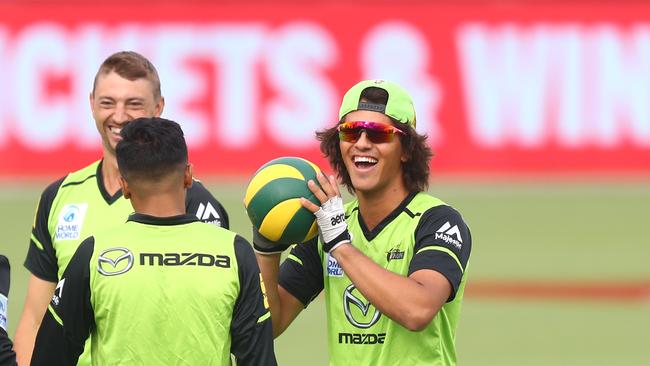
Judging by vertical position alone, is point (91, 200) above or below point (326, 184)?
below

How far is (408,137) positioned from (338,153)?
514mm

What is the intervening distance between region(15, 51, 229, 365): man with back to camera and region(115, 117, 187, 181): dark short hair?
1416mm

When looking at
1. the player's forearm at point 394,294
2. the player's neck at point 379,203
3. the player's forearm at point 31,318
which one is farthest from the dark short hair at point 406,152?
the player's forearm at point 31,318

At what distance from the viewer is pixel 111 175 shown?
7398 mm

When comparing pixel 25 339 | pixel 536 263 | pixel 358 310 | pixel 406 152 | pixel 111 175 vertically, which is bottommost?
pixel 536 263

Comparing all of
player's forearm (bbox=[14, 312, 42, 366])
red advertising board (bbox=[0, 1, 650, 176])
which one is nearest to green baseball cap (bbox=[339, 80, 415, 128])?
player's forearm (bbox=[14, 312, 42, 366])

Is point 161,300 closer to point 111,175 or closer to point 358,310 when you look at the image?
point 358,310

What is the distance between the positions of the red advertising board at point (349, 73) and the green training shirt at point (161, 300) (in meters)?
17.8

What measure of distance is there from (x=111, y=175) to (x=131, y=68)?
636mm

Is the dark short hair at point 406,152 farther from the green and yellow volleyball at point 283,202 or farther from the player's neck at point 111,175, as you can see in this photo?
the player's neck at point 111,175

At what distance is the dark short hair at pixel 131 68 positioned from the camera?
7.34 m

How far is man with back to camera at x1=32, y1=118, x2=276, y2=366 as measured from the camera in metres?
5.39

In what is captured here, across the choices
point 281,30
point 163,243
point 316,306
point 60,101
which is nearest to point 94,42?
point 60,101

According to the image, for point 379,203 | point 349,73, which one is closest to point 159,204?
point 379,203
